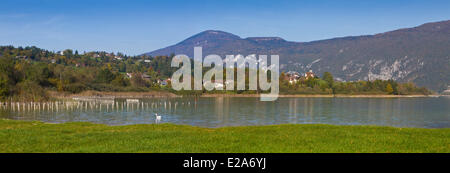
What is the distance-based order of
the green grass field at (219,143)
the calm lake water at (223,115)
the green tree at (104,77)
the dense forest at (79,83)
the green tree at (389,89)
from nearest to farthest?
the green grass field at (219,143), the calm lake water at (223,115), the dense forest at (79,83), the green tree at (104,77), the green tree at (389,89)

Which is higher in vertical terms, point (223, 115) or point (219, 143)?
point (219, 143)

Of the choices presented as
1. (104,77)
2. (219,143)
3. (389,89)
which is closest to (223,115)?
(219,143)

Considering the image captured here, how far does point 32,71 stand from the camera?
104 metres

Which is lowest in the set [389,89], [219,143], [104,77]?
[389,89]

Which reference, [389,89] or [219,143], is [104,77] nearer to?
[389,89]

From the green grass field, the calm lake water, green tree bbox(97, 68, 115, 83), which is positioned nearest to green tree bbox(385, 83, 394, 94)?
the calm lake water

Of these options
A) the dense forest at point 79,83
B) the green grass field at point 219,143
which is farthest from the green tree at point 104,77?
the green grass field at point 219,143

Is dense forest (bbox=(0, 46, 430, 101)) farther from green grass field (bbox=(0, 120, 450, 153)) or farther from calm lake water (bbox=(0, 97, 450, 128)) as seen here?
green grass field (bbox=(0, 120, 450, 153))

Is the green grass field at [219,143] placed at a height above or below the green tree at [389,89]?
above

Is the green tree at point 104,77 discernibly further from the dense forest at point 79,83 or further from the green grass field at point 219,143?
the green grass field at point 219,143

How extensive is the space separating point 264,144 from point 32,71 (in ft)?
336

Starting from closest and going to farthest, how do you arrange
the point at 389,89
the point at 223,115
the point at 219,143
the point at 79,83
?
the point at 219,143
the point at 223,115
the point at 79,83
the point at 389,89
